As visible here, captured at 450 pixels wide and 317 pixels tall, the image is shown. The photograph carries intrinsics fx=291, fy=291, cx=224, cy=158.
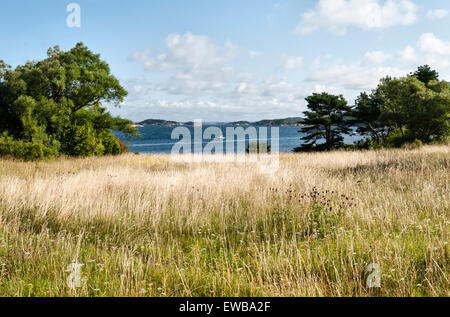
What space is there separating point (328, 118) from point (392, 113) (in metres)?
→ 10.2

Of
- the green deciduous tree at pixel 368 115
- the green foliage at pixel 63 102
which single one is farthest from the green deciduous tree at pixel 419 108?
the green foliage at pixel 63 102

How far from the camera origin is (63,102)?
20.4 meters

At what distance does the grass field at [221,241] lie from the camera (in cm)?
311

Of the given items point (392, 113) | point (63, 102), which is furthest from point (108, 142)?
point (392, 113)

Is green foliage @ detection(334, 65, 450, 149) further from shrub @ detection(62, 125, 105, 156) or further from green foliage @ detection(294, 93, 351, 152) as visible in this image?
shrub @ detection(62, 125, 105, 156)

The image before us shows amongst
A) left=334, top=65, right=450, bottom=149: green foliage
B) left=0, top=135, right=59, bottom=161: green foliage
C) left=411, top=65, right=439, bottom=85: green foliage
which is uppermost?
left=411, top=65, right=439, bottom=85: green foliage

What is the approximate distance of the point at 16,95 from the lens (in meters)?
19.2

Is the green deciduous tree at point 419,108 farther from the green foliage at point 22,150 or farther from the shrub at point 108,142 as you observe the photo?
the green foliage at point 22,150

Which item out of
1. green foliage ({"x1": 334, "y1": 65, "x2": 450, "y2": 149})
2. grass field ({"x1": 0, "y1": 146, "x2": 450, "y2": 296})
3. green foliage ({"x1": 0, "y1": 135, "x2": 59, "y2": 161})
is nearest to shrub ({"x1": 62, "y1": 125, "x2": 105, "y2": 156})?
green foliage ({"x1": 0, "y1": 135, "x2": 59, "y2": 161})

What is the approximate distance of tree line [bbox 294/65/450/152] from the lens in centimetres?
2491

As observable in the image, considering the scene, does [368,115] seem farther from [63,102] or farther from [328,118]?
[63,102]
